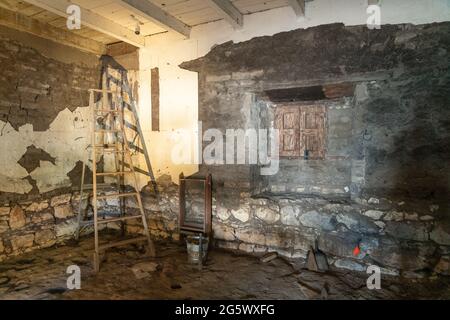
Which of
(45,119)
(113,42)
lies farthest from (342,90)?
(45,119)

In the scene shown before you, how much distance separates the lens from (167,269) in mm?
3131

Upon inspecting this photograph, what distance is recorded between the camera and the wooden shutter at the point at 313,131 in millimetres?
3924

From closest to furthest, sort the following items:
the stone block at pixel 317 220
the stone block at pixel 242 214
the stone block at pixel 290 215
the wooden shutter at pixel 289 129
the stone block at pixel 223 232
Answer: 1. the stone block at pixel 317 220
2. the stone block at pixel 290 215
3. the stone block at pixel 242 214
4. the stone block at pixel 223 232
5. the wooden shutter at pixel 289 129

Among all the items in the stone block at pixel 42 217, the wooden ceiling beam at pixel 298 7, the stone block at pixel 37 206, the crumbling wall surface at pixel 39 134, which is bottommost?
the stone block at pixel 42 217

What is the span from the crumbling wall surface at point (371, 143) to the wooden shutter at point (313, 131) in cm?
88

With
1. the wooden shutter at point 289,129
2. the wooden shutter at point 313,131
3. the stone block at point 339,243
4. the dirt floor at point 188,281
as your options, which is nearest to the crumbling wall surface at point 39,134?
the dirt floor at point 188,281

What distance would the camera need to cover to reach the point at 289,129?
4070 millimetres

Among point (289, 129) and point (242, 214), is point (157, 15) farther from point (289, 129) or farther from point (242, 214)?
point (242, 214)

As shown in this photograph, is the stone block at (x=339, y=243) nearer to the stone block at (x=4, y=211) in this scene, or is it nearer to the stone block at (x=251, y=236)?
the stone block at (x=251, y=236)

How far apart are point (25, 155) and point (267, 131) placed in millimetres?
3190

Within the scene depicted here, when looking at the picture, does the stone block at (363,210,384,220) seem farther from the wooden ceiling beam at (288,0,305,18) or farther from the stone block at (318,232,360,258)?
the wooden ceiling beam at (288,0,305,18)
